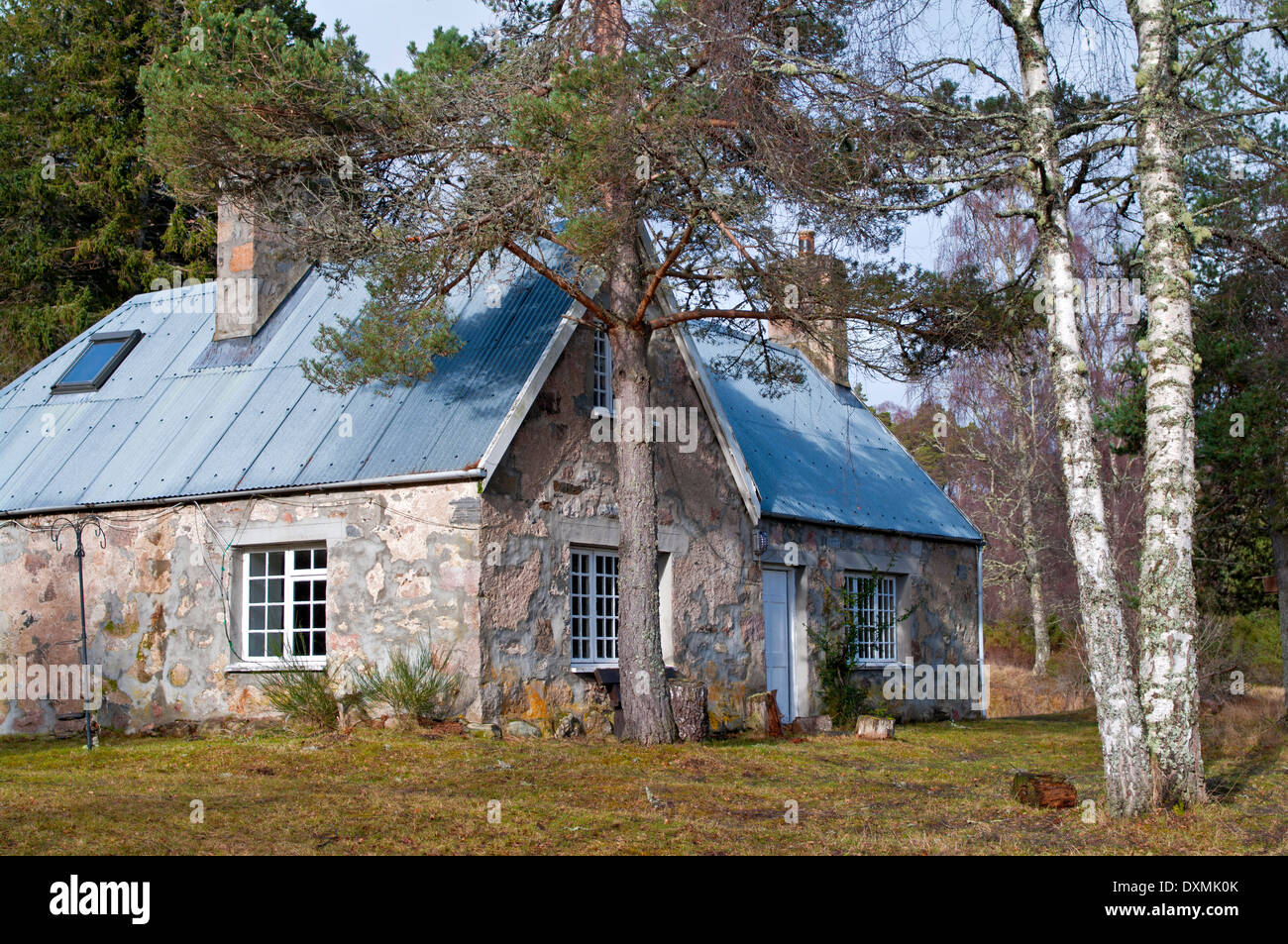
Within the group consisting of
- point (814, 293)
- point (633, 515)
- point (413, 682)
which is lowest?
point (413, 682)

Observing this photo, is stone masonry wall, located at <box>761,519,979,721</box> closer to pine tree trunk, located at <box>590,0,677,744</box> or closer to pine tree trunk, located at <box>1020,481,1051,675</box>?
pine tree trunk, located at <box>590,0,677,744</box>

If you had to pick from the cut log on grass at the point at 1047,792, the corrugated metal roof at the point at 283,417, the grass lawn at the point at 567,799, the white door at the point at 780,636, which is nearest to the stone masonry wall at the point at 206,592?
the corrugated metal roof at the point at 283,417

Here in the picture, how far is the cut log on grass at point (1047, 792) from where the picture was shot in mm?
8320

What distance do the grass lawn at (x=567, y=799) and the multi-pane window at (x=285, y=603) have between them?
3.92 ft

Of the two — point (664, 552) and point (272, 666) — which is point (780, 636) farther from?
point (272, 666)

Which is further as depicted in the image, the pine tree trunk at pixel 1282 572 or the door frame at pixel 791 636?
the door frame at pixel 791 636

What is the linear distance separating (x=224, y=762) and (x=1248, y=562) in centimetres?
1371

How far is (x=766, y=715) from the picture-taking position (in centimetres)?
1438

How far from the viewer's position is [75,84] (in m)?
25.7

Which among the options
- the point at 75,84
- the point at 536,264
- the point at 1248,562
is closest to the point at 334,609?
the point at 536,264

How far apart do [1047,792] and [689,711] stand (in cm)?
459

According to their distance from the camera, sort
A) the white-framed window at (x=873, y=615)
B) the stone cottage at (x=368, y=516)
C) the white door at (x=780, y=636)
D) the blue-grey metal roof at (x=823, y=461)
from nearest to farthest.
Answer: the stone cottage at (x=368, y=516)
the white door at (x=780, y=636)
the blue-grey metal roof at (x=823, y=461)
the white-framed window at (x=873, y=615)

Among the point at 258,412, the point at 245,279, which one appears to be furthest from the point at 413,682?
the point at 245,279

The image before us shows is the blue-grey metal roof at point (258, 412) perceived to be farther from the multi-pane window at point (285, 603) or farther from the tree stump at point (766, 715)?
the tree stump at point (766, 715)
